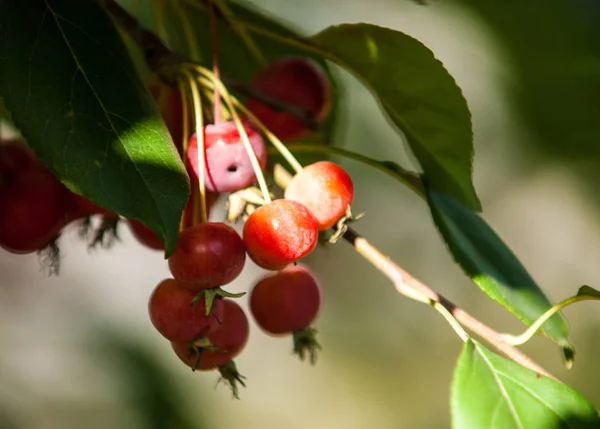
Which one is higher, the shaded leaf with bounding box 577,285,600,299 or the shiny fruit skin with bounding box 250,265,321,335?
the shaded leaf with bounding box 577,285,600,299

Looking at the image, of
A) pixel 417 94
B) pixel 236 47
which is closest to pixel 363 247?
pixel 417 94

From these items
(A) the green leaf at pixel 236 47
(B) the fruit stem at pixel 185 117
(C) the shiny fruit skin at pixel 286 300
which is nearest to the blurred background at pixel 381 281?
(A) the green leaf at pixel 236 47

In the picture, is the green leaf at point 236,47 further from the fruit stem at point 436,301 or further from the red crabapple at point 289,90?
the fruit stem at point 436,301

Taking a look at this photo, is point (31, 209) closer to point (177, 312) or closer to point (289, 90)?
point (177, 312)

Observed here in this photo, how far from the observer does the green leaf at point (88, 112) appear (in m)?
0.53

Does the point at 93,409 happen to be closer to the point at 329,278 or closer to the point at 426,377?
the point at 329,278

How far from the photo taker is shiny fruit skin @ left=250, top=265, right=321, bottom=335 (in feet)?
2.31

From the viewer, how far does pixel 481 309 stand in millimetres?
3084

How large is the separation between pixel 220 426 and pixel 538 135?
1.66 meters

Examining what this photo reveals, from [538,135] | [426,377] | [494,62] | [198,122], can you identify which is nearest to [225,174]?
[198,122]

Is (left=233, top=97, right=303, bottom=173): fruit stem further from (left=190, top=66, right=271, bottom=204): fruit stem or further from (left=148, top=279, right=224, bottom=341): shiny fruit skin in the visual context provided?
(left=148, top=279, right=224, bottom=341): shiny fruit skin

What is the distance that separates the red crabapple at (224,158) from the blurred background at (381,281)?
0.32 metres

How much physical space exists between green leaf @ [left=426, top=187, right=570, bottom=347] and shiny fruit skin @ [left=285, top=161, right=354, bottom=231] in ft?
0.39

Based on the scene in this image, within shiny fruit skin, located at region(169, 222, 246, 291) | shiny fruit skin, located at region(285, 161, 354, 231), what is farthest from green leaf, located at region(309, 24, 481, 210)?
shiny fruit skin, located at region(169, 222, 246, 291)
